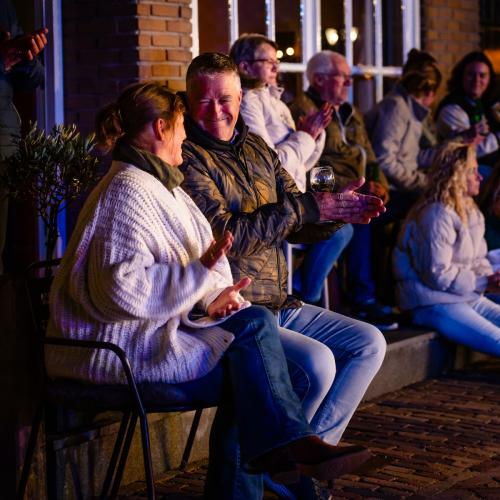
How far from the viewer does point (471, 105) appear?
9.67 metres

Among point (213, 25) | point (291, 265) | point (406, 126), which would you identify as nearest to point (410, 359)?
point (291, 265)

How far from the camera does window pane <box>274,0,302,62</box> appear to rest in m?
8.71

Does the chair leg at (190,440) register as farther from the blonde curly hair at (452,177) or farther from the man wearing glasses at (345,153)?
the blonde curly hair at (452,177)

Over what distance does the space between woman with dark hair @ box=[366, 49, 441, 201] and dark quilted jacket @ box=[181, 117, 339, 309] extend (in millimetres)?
3605

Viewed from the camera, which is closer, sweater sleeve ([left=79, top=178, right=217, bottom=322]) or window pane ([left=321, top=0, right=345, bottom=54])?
sweater sleeve ([left=79, top=178, right=217, bottom=322])

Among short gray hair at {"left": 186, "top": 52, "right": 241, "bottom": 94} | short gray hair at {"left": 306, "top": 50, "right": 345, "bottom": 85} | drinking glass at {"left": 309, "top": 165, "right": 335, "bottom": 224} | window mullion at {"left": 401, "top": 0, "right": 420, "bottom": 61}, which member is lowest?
drinking glass at {"left": 309, "top": 165, "right": 335, "bottom": 224}

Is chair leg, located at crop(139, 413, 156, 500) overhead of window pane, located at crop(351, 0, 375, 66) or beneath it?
beneath

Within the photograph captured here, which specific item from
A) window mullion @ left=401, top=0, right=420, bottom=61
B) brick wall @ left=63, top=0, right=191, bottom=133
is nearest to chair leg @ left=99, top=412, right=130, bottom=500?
brick wall @ left=63, top=0, right=191, bottom=133

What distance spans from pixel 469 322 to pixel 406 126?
5.76ft

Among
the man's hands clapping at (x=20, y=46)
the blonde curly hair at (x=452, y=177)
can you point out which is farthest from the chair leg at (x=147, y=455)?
the blonde curly hair at (x=452, y=177)

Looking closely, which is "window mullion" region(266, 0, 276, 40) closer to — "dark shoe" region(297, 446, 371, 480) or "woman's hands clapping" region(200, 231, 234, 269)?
"woman's hands clapping" region(200, 231, 234, 269)

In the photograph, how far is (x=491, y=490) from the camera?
5.32 meters

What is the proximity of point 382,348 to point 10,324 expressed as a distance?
1566mm

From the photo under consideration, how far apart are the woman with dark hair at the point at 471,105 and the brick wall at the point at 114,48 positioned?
9.74ft
